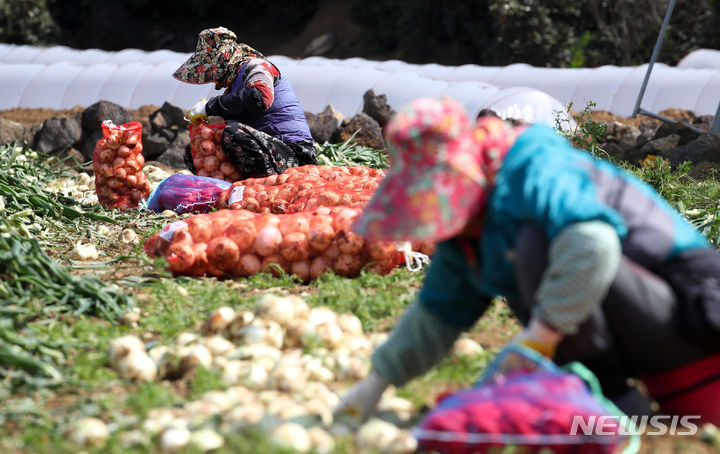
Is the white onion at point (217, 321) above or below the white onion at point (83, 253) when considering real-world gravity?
above

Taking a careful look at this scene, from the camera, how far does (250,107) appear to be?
212 inches

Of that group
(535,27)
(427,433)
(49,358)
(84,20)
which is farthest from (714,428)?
(84,20)

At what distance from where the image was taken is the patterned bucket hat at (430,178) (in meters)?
1.88

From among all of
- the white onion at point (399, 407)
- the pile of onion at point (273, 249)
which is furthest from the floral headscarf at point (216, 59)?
the white onion at point (399, 407)

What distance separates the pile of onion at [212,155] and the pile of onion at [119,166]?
389mm

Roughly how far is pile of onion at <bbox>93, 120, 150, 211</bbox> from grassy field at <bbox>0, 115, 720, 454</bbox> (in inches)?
21.7

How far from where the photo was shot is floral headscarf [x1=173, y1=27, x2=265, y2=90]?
553 cm

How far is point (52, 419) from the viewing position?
7.15 ft

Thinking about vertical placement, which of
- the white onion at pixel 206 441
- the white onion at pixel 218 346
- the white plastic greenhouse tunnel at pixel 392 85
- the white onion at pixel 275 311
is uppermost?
the white onion at pixel 206 441

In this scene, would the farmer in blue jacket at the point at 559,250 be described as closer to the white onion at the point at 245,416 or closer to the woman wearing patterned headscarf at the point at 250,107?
the white onion at the point at 245,416

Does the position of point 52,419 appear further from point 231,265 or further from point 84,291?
point 231,265

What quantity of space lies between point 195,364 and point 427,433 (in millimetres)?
884

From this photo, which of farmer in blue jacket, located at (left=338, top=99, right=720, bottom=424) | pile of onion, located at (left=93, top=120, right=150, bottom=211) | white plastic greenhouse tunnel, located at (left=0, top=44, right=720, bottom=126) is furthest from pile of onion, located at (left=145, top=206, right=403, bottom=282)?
white plastic greenhouse tunnel, located at (left=0, top=44, right=720, bottom=126)

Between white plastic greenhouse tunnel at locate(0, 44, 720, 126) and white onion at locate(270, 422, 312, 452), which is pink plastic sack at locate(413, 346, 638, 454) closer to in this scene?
white onion at locate(270, 422, 312, 452)
